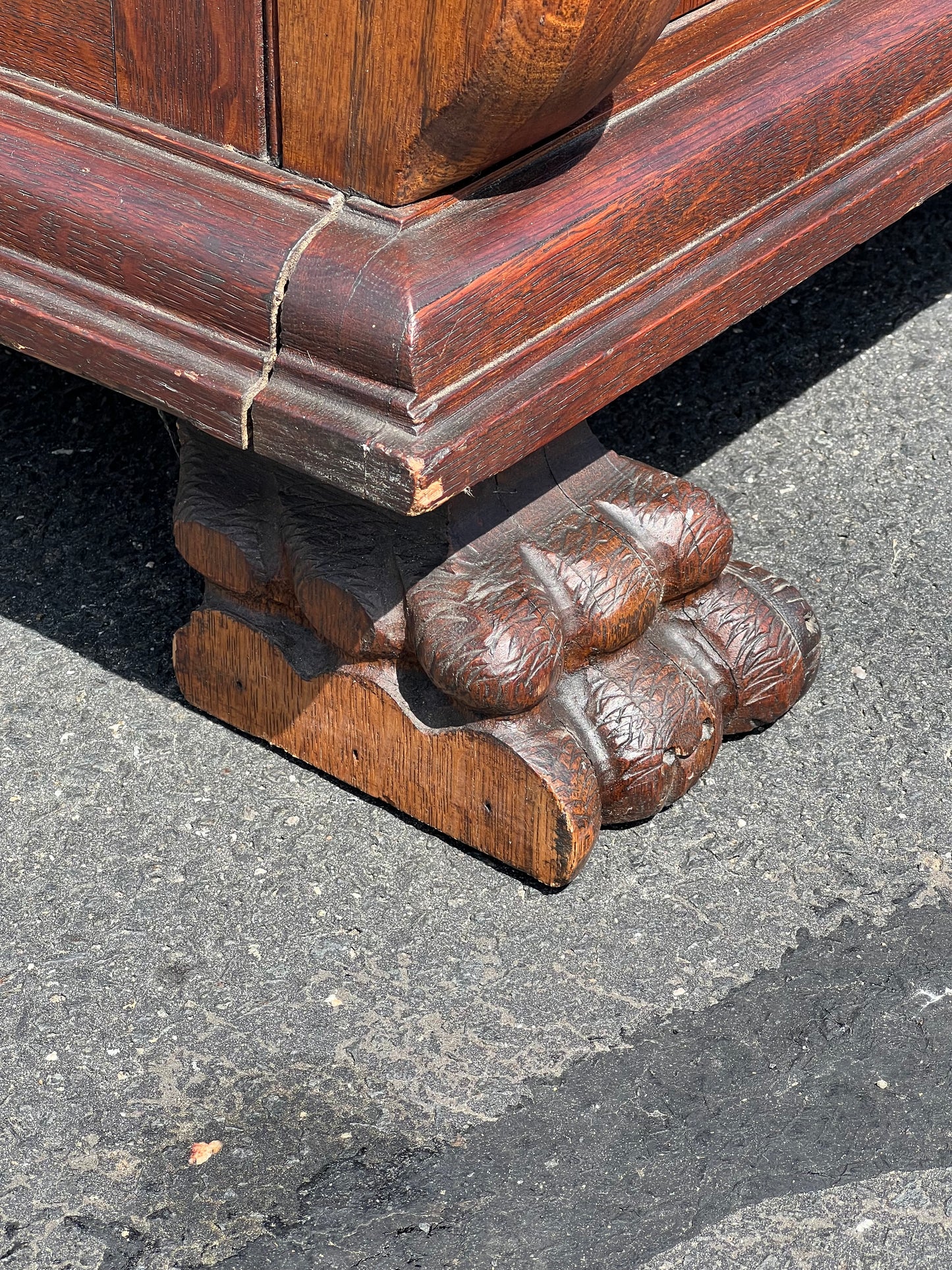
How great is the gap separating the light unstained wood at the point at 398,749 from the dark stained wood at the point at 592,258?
345mm

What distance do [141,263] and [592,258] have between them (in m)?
0.40

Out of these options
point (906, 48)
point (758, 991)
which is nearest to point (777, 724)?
point (758, 991)

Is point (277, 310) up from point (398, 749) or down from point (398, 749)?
up

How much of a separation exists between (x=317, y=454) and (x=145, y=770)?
22.2 inches

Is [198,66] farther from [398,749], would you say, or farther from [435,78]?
[398,749]

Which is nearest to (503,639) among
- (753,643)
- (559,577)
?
(559,577)

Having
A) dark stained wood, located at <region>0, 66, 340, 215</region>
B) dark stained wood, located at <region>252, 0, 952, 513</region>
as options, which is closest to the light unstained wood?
dark stained wood, located at <region>252, 0, 952, 513</region>

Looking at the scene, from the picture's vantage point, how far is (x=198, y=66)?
139 cm

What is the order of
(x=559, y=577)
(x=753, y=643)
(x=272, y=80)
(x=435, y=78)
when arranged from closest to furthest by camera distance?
(x=435, y=78) → (x=272, y=80) → (x=559, y=577) → (x=753, y=643)

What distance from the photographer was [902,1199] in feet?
4.35

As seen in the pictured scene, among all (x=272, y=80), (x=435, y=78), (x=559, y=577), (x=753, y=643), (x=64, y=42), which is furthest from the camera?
(x=753, y=643)

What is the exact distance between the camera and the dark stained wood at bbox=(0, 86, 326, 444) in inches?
53.5

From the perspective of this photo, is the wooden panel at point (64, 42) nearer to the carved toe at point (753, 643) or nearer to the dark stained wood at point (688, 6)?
the dark stained wood at point (688, 6)

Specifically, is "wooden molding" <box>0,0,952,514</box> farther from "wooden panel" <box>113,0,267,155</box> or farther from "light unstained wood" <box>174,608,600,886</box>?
"light unstained wood" <box>174,608,600,886</box>
